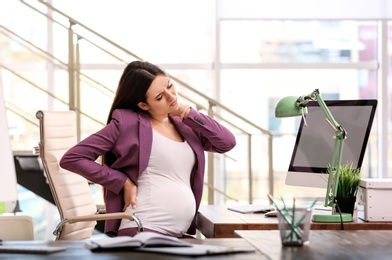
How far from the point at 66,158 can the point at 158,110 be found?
0.44 meters

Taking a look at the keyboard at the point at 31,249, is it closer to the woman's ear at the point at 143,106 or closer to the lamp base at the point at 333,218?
the lamp base at the point at 333,218

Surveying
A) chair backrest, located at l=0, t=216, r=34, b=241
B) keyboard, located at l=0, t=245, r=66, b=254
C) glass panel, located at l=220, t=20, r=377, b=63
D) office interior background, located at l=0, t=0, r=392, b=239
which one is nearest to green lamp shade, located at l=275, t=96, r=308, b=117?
chair backrest, located at l=0, t=216, r=34, b=241

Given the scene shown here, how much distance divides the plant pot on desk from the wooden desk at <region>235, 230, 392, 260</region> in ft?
1.31

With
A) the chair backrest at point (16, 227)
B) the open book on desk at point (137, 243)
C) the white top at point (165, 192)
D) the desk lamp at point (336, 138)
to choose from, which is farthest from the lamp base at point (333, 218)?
the chair backrest at point (16, 227)

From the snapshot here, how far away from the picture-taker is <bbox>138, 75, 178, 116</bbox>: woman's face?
3570mm

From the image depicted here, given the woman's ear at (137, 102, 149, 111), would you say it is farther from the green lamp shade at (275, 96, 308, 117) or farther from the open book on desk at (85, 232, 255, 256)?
the open book on desk at (85, 232, 255, 256)

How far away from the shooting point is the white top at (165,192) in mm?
3473

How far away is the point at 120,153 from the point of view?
3.54 meters

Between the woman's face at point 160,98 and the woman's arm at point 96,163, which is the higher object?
the woman's face at point 160,98

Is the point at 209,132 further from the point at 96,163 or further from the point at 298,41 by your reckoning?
the point at 298,41

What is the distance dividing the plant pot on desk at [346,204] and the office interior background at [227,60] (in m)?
4.33

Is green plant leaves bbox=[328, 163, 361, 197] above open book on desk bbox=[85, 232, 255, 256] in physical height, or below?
above

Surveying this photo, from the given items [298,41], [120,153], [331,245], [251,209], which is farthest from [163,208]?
[298,41]

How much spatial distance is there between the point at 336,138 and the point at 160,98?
759 millimetres
